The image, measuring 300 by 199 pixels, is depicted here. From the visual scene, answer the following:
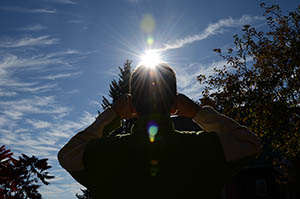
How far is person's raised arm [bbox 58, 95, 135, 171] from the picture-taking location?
5.59 ft

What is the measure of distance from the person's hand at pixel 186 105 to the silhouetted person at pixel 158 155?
12 centimetres

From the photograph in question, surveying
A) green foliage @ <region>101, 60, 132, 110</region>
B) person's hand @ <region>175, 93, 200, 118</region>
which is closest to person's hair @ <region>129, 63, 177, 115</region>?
person's hand @ <region>175, 93, 200, 118</region>

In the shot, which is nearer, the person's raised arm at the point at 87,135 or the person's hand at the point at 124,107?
the person's raised arm at the point at 87,135

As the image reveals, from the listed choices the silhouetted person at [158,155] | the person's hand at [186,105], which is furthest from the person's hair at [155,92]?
the person's hand at [186,105]

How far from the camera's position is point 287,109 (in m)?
15.0

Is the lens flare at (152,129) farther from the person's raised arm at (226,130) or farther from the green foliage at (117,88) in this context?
the green foliage at (117,88)

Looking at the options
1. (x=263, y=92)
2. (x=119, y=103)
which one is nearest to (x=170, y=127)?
(x=119, y=103)

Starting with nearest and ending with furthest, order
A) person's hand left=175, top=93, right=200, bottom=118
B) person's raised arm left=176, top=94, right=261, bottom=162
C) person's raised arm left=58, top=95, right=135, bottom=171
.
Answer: person's raised arm left=176, top=94, right=261, bottom=162 < person's raised arm left=58, top=95, right=135, bottom=171 < person's hand left=175, top=93, right=200, bottom=118

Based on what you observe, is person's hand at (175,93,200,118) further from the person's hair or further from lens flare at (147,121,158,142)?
lens flare at (147,121,158,142)

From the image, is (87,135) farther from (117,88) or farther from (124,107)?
(117,88)

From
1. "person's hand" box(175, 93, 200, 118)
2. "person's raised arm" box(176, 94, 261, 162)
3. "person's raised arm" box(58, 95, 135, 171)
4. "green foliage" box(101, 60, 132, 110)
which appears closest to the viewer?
"person's raised arm" box(176, 94, 261, 162)

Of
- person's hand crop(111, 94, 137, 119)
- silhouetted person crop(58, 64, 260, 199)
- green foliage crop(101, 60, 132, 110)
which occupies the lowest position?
silhouetted person crop(58, 64, 260, 199)

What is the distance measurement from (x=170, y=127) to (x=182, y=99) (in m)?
0.28

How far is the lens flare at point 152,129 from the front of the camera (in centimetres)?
165
